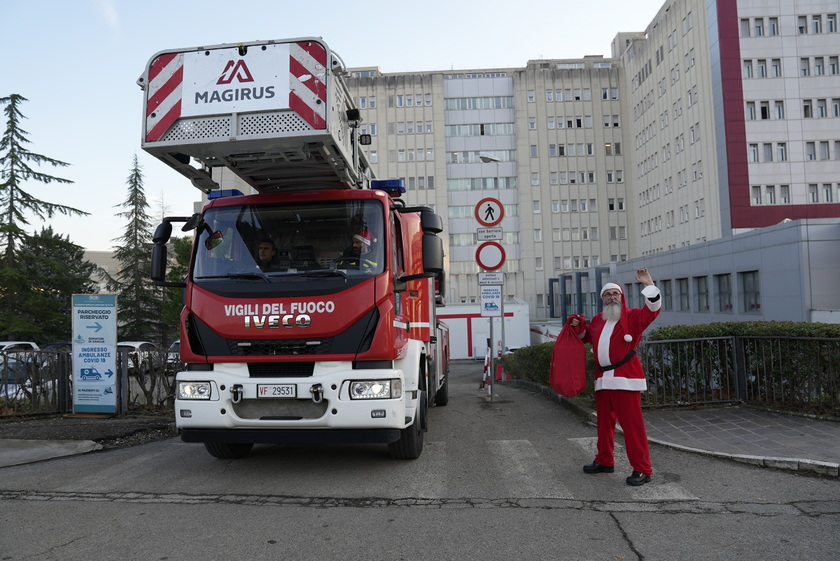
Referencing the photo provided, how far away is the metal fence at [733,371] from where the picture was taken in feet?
26.7

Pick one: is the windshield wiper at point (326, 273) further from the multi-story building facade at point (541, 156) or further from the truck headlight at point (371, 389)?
the multi-story building facade at point (541, 156)

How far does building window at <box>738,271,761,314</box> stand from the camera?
3022cm

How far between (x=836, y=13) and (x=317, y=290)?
56.1 metres

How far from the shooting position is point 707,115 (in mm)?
49812

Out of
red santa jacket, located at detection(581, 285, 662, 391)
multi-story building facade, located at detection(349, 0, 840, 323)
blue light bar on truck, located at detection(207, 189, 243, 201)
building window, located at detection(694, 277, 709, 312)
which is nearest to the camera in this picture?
red santa jacket, located at detection(581, 285, 662, 391)

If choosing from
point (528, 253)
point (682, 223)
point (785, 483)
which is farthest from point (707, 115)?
point (785, 483)

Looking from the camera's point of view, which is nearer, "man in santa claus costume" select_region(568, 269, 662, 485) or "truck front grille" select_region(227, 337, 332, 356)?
"man in santa claus costume" select_region(568, 269, 662, 485)

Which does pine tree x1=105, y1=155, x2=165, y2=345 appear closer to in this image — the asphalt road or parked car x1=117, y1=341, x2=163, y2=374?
parked car x1=117, y1=341, x2=163, y2=374

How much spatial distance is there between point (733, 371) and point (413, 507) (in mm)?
6156

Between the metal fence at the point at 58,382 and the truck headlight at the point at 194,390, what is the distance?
16.6ft

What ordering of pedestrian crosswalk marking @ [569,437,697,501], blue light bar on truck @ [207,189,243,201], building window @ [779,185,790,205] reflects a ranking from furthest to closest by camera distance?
building window @ [779,185,790,205]
blue light bar on truck @ [207,189,243,201]
pedestrian crosswalk marking @ [569,437,697,501]

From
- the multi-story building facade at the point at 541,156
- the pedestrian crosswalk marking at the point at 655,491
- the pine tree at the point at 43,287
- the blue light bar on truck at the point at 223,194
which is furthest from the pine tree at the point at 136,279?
the pedestrian crosswalk marking at the point at 655,491

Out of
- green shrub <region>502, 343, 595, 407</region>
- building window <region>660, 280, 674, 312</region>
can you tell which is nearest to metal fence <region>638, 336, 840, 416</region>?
green shrub <region>502, 343, 595, 407</region>

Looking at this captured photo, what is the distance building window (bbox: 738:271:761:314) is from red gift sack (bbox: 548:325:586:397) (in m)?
27.8
